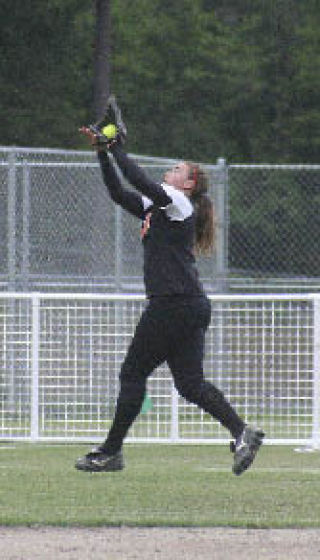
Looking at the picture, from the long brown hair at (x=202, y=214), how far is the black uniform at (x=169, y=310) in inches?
8.1

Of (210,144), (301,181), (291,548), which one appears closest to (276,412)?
(291,548)

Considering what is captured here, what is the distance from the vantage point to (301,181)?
2767 cm

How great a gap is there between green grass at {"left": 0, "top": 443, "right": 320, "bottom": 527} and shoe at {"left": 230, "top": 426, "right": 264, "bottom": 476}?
0.19 metres

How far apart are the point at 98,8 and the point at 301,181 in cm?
486

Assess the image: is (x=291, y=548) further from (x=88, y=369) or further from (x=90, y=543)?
(x=88, y=369)

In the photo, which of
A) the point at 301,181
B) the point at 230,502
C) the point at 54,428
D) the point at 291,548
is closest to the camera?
the point at 291,548

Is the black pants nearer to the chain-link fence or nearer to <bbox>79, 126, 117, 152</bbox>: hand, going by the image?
<bbox>79, 126, 117, 152</bbox>: hand

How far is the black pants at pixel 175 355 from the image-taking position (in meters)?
9.88

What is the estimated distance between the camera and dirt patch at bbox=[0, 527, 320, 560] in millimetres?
7855

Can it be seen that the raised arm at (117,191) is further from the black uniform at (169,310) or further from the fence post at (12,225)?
the fence post at (12,225)

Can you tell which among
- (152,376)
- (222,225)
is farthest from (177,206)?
(222,225)

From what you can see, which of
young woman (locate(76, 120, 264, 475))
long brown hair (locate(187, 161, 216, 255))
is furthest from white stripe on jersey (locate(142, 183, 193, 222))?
long brown hair (locate(187, 161, 216, 255))

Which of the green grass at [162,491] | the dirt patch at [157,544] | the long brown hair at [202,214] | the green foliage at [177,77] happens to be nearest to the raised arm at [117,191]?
the long brown hair at [202,214]

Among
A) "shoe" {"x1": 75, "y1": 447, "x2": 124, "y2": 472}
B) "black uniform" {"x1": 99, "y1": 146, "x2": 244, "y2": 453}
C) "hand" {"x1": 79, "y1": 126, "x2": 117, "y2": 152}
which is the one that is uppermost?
"hand" {"x1": 79, "y1": 126, "x2": 117, "y2": 152}
